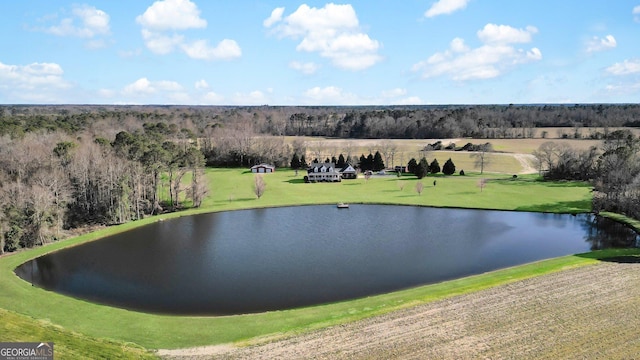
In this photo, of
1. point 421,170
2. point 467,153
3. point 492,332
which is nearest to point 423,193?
point 421,170

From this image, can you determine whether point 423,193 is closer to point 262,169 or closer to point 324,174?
point 324,174

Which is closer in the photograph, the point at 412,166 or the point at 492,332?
the point at 492,332

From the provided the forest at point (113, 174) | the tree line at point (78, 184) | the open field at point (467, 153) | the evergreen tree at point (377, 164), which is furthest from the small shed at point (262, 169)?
the tree line at point (78, 184)

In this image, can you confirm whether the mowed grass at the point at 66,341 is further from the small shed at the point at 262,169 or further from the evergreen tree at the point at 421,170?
the small shed at the point at 262,169

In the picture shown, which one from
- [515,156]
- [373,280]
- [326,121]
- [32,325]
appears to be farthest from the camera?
[326,121]

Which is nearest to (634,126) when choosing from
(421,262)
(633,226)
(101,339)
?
(633,226)

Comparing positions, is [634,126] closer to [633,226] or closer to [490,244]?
[633,226]

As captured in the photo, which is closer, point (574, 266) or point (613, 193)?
point (574, 266)
